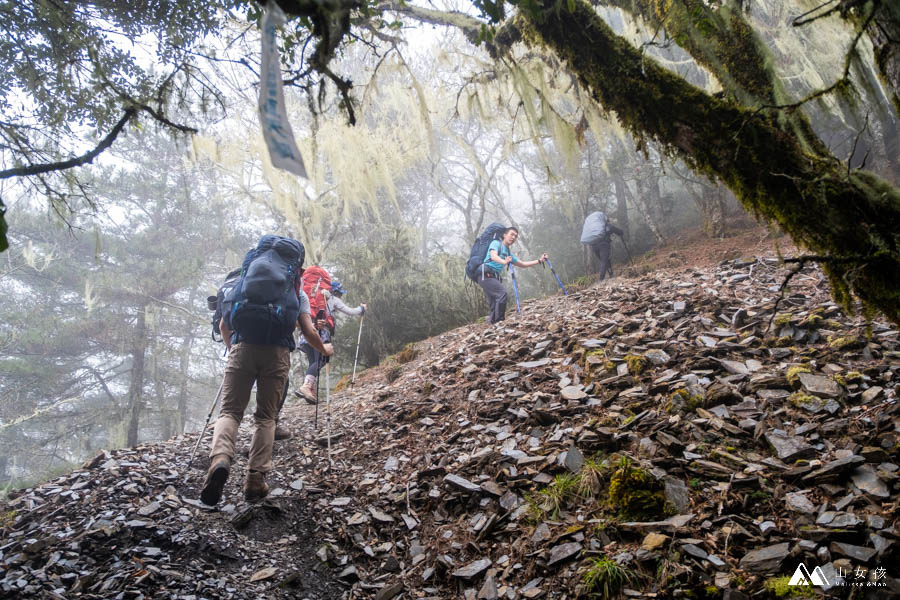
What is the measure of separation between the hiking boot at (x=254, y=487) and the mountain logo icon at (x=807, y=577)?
11.0ft

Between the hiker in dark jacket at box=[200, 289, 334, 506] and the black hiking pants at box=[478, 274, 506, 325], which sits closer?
the hiker in dark jacket at box=[200, 289, 334, 506]

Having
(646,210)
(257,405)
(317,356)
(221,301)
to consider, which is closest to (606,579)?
(257,405)

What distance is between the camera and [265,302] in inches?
140

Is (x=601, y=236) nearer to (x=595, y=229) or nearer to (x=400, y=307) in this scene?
(x=595, y=229)

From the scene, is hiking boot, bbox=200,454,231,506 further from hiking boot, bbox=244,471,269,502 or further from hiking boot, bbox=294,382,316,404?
hiking boot, bbox=294,382,316,404

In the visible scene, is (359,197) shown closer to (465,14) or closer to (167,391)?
(465,14)

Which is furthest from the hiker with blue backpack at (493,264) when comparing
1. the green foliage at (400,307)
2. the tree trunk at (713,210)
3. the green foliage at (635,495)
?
the green foliage at (635,495)

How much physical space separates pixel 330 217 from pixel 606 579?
11.6 m

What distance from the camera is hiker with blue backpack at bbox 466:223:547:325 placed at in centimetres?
734

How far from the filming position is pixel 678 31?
3.06 m

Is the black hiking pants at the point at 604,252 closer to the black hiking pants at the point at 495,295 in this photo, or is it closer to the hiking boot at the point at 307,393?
the black hiking pants at the point at 495,295

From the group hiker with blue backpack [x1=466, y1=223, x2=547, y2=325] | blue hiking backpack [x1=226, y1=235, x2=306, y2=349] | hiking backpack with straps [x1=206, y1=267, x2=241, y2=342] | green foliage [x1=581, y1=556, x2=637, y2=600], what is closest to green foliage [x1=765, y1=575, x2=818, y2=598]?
green foliage [x1=581, y1=556, x2=637, y2=600]

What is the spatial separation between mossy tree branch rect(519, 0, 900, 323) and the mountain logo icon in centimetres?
118

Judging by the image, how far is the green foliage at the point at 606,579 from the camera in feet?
6.55
